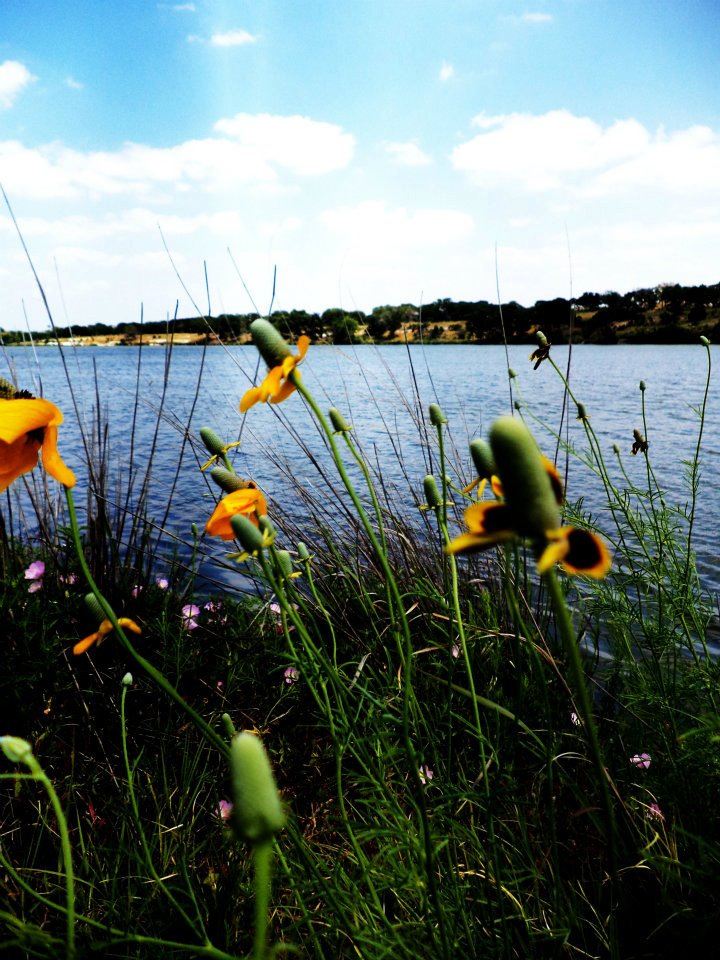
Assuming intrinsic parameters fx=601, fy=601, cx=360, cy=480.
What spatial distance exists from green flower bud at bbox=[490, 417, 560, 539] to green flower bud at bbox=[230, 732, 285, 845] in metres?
0.29

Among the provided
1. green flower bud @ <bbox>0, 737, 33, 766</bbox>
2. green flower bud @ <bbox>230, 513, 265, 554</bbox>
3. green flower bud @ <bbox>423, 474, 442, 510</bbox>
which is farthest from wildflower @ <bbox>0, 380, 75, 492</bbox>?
green flower bud @ <bbox>423, 474, 442, 510</bbox>

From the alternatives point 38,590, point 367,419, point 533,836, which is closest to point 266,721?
point 533,836

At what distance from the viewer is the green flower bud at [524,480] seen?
1.70ft

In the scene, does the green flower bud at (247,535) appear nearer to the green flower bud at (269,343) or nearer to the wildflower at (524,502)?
the green flower bud at (269,343)

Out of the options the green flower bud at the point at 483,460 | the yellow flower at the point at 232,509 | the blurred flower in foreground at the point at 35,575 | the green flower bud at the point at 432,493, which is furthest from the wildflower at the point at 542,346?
the blurred flower in foreground at the point at 35,575

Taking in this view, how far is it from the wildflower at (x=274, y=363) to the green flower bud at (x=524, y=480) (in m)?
0.41

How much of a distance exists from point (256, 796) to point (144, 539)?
2328mm

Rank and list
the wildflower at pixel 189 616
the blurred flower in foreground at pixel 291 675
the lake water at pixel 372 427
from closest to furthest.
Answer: the blurred flower in foreground at pixel 291 675
the wildflower at pixel 189 616
the lake water at pixel 372 427

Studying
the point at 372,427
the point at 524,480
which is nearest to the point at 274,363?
the point at 524,480

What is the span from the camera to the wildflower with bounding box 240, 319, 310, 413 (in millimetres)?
861

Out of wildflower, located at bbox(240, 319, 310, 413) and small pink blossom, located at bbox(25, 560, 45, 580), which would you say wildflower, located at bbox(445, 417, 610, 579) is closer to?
wildflower, located at bbox(240, 319, 310, 413)

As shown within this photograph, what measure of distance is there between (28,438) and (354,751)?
0.81 meters

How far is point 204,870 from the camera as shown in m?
1.56

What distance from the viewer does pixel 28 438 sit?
3.12 ft
